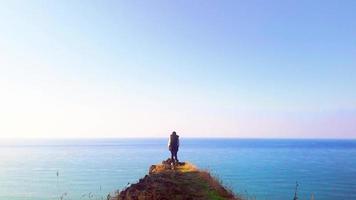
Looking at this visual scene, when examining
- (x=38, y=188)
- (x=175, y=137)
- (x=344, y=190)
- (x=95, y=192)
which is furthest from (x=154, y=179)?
(x=344, y=190)

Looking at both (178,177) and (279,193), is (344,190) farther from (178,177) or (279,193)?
(178,177)

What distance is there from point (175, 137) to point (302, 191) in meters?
29.2

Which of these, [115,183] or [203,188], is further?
[115,183]

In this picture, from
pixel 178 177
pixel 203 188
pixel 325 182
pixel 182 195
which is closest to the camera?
pixel 182 195

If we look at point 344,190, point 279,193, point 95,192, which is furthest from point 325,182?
point 95,192

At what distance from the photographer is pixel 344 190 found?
56062 millimetres

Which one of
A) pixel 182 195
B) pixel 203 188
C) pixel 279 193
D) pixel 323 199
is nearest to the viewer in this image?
pixel 182 195

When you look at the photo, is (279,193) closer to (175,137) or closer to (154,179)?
(175,137)

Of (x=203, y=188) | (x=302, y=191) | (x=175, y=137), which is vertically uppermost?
A: (x=175, y=137)

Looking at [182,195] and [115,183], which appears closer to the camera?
[182,195]

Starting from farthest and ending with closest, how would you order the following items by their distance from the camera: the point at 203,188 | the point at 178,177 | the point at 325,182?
the point at 325,182 → the point at 178,177 → the point at 203,188

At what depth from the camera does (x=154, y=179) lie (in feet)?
→ 69.9

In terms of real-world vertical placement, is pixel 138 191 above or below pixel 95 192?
above

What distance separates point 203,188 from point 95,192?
30.5 metres
